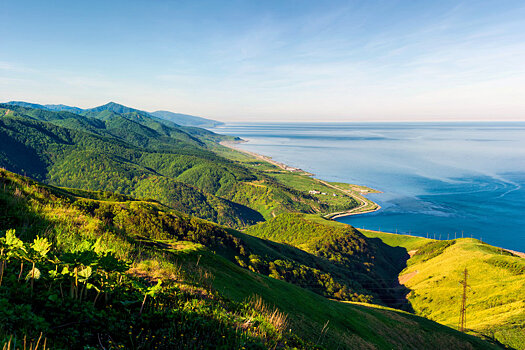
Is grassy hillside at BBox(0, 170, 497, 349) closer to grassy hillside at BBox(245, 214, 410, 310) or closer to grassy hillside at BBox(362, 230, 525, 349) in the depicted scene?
grassy hillside at BBox(362, 230, 525, 349)

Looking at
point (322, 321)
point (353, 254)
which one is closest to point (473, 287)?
point (353, 254)

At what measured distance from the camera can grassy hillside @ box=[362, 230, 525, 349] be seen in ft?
173

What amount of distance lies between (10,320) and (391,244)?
198267 millimetres

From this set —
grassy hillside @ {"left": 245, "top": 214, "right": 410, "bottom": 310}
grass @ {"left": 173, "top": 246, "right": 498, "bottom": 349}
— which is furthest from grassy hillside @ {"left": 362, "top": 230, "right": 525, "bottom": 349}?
grass @ {"left": 173, "top": 246, "right": 498, "bottom": 349}

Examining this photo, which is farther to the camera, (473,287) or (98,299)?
(473,287)

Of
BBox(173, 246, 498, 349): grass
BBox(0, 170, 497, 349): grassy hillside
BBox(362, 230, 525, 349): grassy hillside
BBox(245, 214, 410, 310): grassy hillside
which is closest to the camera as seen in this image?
BBox(0, 170, 497, 349): grassy hillside

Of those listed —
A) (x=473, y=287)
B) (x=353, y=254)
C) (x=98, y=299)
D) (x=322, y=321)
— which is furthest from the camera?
(x=353, y=254)

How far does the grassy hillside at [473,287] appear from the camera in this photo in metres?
52.6

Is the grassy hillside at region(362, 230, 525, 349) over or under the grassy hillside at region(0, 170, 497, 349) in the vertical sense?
under

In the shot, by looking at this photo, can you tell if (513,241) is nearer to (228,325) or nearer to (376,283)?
(376,283)

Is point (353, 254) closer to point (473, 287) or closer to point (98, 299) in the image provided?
point (473, 287)

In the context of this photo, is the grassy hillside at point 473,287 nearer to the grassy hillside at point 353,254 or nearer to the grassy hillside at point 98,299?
the grassy hillside at point 353,254

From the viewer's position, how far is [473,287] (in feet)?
279

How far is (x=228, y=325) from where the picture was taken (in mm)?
8469
